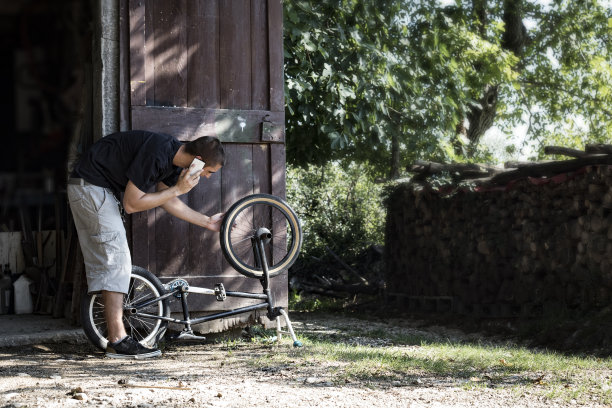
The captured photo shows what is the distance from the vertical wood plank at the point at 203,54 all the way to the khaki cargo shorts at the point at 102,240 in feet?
3.70

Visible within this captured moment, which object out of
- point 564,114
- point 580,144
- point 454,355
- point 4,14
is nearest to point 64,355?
point 454,355

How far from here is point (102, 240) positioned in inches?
166

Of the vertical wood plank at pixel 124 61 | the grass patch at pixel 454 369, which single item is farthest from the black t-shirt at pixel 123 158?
the grass patch at pixel 454 369

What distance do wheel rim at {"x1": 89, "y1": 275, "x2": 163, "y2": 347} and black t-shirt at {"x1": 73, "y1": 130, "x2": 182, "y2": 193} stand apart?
2.13ft

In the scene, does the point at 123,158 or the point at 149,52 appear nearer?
the point at 123,158

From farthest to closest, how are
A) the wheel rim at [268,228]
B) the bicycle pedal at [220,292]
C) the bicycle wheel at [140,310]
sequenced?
1. the wheel rim at [268,228]
2. the bicycle pedal at [220,292]
3. the bicycle wheel at [140,310]

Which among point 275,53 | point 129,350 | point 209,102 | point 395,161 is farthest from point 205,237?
point 395,161

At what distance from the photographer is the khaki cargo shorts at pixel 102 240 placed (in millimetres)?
4195

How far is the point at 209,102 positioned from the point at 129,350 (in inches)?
73.7

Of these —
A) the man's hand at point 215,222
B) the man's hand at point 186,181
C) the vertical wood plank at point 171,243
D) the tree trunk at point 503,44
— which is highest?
the tree trunk at point 503,44

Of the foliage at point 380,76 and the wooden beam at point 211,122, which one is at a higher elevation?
the foliage at point 380,76

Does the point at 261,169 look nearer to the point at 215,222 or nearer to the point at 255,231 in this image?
the point at 255,231

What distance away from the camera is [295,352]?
175 inches

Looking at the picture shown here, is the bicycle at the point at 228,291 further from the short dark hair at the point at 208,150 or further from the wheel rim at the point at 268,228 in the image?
the short dark hair at the point at 208,150
